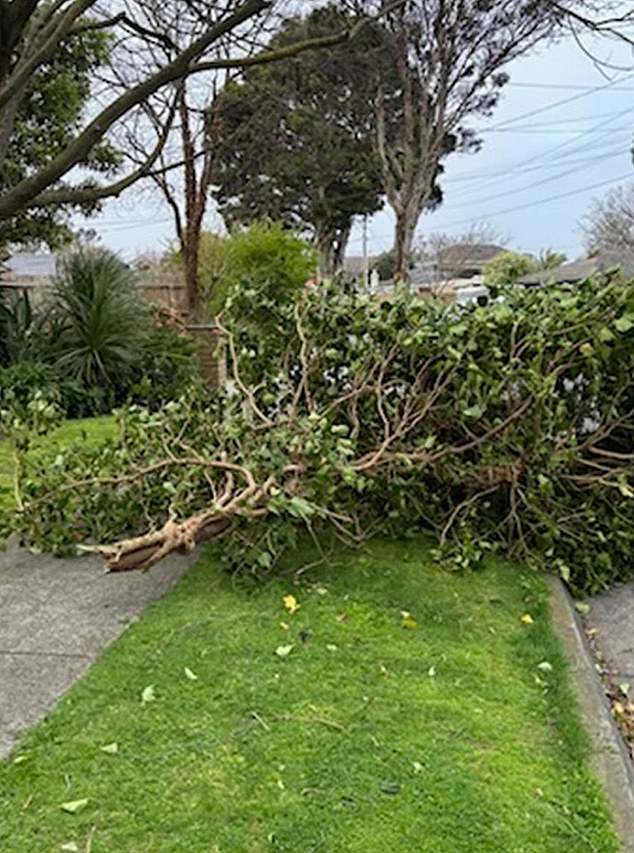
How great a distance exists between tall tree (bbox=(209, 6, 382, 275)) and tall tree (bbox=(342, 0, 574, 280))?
647 mm

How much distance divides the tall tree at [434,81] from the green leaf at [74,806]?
467 inches

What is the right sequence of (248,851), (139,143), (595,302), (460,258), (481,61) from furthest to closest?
(460,258) → (481,61) → (139,143) → (595,302) → (248,851)

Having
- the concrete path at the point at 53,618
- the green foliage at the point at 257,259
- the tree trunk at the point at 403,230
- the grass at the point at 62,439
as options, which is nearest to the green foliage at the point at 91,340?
the grass at the point at 62,439

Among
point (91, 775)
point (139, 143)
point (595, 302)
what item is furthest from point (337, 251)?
point (91, 775)

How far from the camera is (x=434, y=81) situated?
55.3 feet

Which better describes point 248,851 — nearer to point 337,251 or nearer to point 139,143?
point 139,143

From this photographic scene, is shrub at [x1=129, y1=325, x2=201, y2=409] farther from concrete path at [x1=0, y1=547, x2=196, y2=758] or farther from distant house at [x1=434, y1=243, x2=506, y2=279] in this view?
distant house at [x1=434, y1=243, x2=506, y2=279]

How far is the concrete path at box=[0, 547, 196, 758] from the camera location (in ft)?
8.70

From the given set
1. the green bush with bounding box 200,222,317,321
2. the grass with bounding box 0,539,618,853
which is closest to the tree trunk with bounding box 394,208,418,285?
the green bush with bounding box 200,222,317,321

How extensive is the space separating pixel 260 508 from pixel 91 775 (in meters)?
1.43

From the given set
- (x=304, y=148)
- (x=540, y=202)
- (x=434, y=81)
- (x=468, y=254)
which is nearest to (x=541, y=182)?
(x=540, y=202)

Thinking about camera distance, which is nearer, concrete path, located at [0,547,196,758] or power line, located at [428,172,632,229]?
concrete path, located at [0,547,196,758]

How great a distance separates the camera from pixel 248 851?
183cm

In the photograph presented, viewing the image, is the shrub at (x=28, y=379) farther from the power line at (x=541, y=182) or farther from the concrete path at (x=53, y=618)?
the power line at (x=541, y=182)
